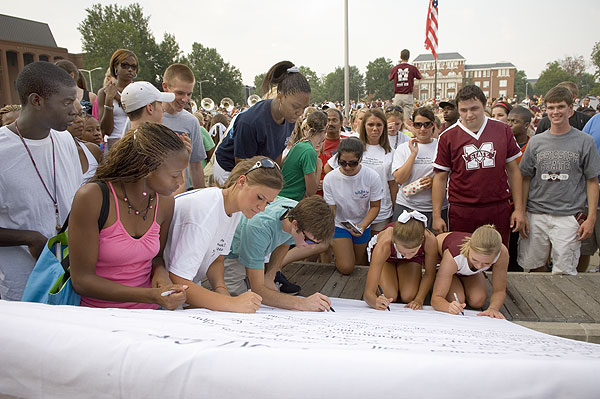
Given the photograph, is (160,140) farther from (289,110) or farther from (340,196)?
(340,196)

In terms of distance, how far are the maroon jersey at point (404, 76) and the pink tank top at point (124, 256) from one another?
404 inches

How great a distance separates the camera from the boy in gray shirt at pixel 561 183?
4.55 m

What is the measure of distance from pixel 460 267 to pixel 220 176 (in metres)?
2.35

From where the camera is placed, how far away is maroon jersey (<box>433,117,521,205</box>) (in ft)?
14.4

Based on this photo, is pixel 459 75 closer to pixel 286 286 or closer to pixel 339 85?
pixel 339 85

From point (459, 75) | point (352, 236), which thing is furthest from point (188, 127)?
point (459, 75)

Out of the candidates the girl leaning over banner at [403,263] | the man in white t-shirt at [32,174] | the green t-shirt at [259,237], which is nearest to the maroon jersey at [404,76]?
the girl leaning over banner at [403,263]

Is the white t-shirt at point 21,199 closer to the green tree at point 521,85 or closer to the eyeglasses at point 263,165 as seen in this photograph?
the eyeglasses at point 263,165

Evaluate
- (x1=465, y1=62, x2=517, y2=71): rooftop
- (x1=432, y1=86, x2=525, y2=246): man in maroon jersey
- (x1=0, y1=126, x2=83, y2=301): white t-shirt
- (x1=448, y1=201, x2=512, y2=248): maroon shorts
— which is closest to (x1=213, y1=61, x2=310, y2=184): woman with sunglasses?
(x1=0, y1=126, x2=83, y2=301): white t-shirt

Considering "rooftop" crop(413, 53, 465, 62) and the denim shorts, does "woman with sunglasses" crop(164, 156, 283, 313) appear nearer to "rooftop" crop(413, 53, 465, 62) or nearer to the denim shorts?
the denim shorts

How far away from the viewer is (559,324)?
3.53 m

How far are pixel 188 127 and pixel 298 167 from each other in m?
1.27

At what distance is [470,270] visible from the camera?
382cm

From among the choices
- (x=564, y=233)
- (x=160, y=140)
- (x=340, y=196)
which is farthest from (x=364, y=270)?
(x=160, y=140)
